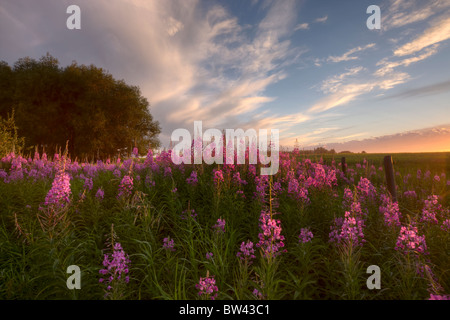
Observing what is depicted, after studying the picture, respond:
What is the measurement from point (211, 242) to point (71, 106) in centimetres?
3570

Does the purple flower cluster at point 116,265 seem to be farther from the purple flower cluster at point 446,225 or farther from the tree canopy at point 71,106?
the tree canopy at point 71,106

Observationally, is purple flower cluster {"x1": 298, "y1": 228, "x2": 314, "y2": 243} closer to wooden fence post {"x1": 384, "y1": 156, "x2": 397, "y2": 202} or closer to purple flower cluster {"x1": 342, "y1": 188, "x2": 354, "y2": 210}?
purple flower cluster {"x1": 342, "y1": 188, "x2": 354, "y2": 210}

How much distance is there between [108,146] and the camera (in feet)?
107

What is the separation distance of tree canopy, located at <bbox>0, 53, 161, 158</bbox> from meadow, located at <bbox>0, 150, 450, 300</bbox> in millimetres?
25259

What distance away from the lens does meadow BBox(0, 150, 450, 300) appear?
136 inches

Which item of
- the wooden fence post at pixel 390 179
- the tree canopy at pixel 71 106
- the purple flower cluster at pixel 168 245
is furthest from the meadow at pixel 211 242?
the tree canopy at pixel 71 106

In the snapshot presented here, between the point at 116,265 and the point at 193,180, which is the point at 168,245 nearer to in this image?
the point at 116,265

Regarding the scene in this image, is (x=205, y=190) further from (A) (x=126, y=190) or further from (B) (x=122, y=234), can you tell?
(B) (x=122, y=234)

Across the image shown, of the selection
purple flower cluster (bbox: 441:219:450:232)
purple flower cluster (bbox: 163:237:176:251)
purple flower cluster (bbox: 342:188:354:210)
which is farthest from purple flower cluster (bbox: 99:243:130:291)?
purple flower cluster (bbox: 441:219:450:232)

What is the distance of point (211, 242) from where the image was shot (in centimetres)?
463

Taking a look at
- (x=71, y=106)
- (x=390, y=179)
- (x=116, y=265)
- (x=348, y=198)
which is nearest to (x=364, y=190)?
(x=348, y=198)

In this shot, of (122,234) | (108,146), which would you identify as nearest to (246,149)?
(122,234)

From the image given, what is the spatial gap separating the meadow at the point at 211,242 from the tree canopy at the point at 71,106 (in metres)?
25.3

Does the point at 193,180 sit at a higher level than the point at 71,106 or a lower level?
lower
